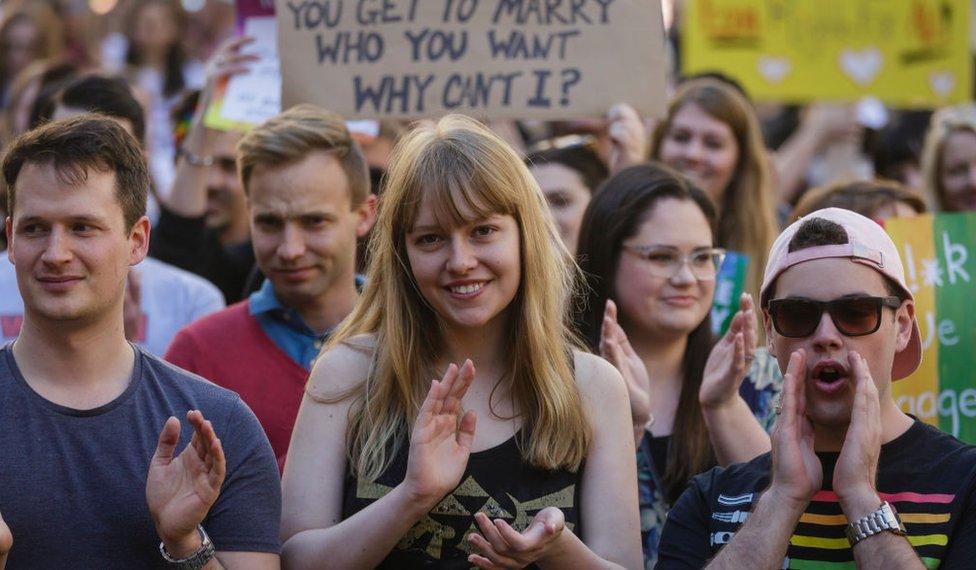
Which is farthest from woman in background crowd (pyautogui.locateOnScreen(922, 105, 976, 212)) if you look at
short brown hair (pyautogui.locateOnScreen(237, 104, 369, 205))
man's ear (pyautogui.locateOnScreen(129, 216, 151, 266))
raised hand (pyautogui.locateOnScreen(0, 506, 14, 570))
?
raised hand (pyautogui.locateOnScreen(0, 506, 14, 570))

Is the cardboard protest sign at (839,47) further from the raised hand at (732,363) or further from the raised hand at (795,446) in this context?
the raised hand at (795,446)

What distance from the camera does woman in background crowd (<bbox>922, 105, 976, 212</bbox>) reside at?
24.2ft

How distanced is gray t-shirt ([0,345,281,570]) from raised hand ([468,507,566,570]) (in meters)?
0.53

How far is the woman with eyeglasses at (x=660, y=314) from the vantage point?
15.2ft

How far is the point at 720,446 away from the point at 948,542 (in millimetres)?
1080

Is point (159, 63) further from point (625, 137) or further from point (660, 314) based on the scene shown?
point (660, 314)

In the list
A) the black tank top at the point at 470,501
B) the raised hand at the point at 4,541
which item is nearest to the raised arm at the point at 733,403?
the black tank top at the point at 470,501

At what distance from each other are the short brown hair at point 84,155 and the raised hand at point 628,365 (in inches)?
57.7

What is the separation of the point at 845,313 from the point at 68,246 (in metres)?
1.87

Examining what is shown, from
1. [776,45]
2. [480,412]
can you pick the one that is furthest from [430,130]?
[776,45]

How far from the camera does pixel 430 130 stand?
4.12m

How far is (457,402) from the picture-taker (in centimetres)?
362

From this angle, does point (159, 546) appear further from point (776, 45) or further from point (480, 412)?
point (776, 45)

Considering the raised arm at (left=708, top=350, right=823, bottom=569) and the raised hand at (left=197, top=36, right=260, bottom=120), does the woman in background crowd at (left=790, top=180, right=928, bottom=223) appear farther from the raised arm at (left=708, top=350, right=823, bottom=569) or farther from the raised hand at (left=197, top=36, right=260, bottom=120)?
the raised hand at (left=197, top=36, right=260, bottom=120)
